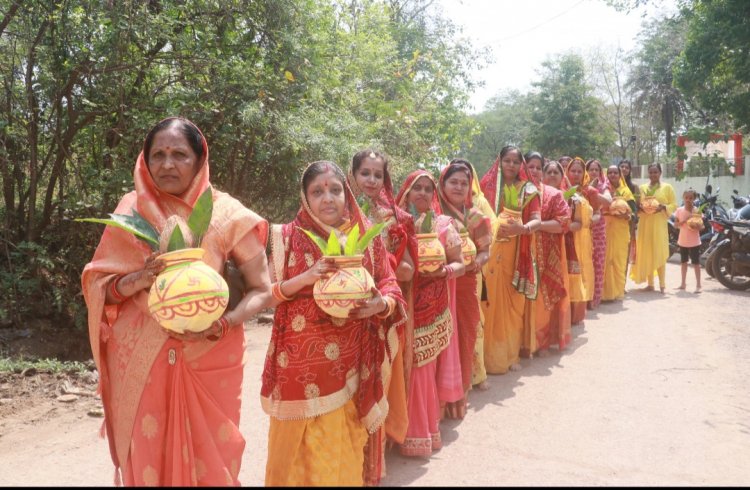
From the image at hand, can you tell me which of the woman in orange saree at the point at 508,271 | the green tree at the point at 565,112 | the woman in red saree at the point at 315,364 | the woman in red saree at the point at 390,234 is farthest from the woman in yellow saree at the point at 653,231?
the green tree at the point at 565,112

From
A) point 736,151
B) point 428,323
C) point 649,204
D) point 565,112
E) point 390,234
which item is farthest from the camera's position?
point 565,112

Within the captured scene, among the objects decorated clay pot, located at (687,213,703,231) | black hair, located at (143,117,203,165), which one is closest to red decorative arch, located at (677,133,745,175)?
decorated clay pot, located at (687,213,703,231)

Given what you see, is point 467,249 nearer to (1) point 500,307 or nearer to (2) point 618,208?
(1) point 500,307

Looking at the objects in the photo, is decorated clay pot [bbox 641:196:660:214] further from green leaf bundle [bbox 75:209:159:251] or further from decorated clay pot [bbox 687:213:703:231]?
green leaf bundle [bbox 75:209:159:251]

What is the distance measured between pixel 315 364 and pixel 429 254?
1.11m

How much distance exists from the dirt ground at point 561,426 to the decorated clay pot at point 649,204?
3.58 metres

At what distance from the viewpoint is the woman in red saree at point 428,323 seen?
390 centimetres

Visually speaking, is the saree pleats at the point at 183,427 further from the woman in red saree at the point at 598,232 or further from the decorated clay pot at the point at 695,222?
the decorated clay pot at the point at 695,222

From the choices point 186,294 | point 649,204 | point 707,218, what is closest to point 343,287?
point 186,294

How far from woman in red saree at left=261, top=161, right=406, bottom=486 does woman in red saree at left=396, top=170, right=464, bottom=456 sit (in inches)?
35.9

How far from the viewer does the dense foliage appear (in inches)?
234

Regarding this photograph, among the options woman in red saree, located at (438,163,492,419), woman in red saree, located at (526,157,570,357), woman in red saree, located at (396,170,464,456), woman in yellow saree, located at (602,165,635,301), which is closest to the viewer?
woman in red saree, located at (396,170,464,456)

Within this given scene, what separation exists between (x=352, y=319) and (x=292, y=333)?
297 mm

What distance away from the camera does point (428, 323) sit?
396 centimetres
